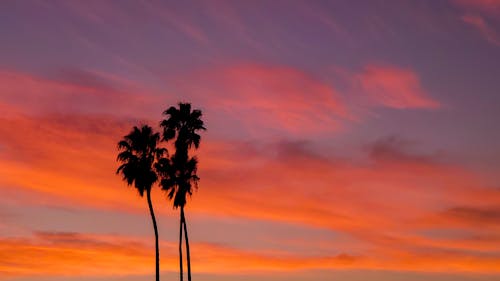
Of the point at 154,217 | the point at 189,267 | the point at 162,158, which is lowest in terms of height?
the point at 189,267

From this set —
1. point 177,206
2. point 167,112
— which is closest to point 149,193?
point 177,206

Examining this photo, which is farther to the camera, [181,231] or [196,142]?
[181,231]

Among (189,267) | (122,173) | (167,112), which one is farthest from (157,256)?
(167,112)

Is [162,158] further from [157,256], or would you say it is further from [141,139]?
[157,256]

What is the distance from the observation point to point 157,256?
233 feet

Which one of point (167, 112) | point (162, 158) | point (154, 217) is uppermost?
point (167, 112)

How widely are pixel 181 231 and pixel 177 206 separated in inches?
209

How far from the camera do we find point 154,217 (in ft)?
240

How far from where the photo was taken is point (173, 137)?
70.6 m

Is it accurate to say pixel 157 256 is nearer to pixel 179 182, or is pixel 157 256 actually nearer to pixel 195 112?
pixel 179 182

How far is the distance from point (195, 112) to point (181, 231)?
12714mm

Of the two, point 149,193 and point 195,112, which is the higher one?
point 195,112

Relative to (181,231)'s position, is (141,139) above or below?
above

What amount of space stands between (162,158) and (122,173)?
4.03m
